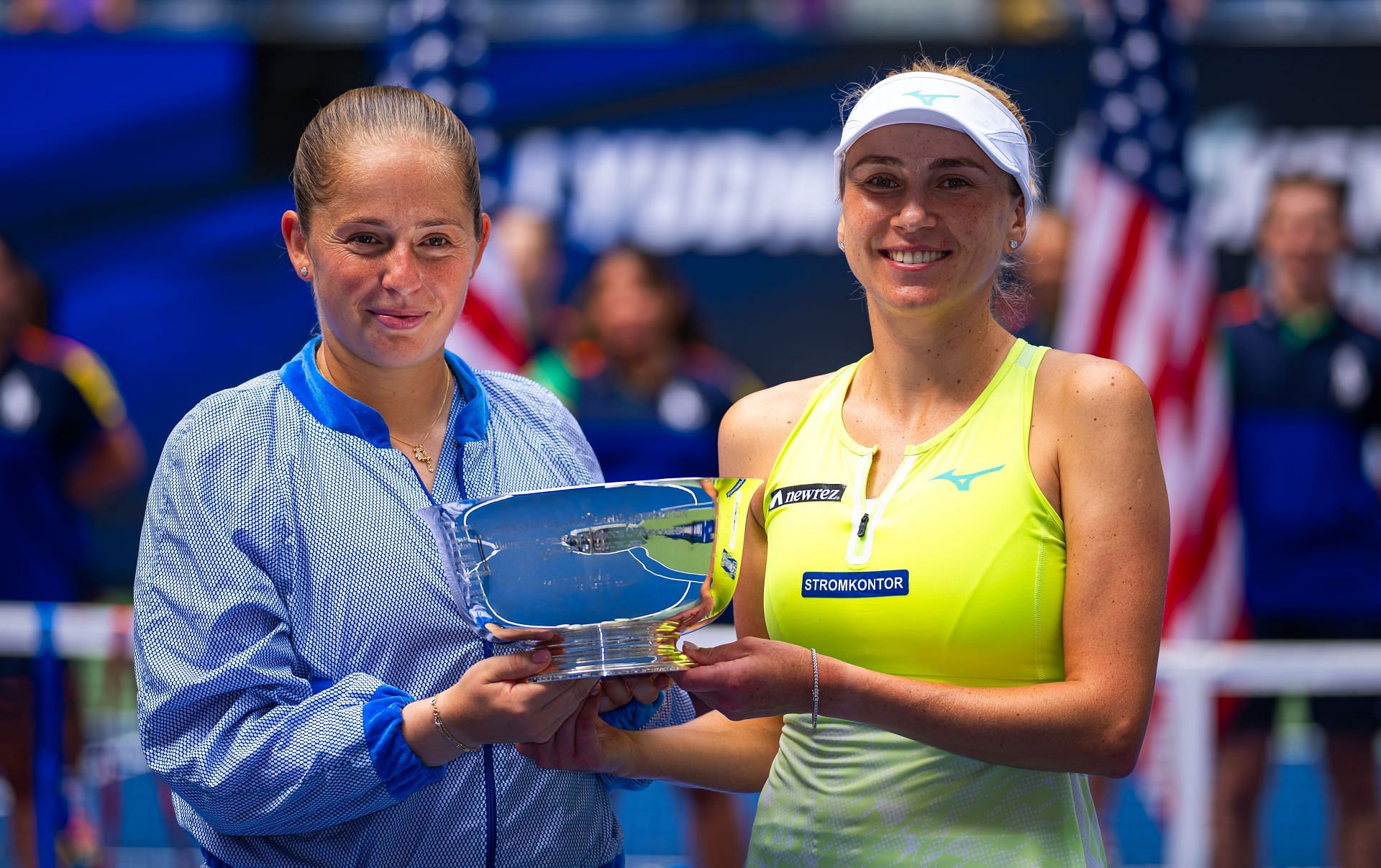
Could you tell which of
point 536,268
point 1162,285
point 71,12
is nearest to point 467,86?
point 536,268

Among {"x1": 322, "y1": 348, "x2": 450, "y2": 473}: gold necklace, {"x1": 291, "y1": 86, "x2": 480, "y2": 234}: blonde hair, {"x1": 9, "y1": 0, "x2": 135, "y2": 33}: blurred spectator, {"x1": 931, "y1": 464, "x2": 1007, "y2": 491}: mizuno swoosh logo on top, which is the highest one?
{"x1": 9, "y1": 0, "x2": 135, "y2": 33}: blurred spectator

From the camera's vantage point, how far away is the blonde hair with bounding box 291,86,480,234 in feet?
5.98

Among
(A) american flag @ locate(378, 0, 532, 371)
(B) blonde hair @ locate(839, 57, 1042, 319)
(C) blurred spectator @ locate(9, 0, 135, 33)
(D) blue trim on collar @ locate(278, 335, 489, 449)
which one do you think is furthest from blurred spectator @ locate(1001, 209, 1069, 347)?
(C) blurred spectator @ locate(9, 0, 135, 33)

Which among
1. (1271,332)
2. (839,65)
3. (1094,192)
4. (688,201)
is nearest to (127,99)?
(688,201)

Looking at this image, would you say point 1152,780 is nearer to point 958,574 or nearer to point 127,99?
point 958,574

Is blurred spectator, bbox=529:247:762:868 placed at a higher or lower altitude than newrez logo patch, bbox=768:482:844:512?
higher

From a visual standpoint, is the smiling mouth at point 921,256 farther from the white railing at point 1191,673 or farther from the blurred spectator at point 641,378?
the blurred spectator at point 641,378

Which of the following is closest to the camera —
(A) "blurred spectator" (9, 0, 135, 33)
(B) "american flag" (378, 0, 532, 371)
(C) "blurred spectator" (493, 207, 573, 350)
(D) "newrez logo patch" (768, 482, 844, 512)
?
(D) "newrez logo patch" (768, 482, 844, 512)

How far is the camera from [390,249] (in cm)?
181

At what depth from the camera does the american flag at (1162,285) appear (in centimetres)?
566

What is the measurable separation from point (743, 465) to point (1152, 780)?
11.7 ft

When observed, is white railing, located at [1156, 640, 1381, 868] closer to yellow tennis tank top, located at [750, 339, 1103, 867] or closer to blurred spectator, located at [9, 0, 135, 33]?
yellow tennis tank top, located at [750, 339, 1103, 867]

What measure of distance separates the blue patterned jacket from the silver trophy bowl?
13cm

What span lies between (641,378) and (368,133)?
150 inches
